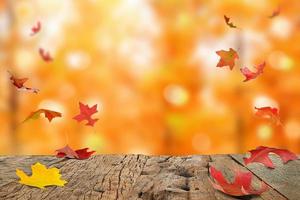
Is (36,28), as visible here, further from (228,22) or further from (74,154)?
(74,154)

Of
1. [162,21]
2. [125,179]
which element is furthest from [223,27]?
[125,179]

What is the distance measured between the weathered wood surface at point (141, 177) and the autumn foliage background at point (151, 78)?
0.93 m

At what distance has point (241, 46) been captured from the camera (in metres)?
1.94

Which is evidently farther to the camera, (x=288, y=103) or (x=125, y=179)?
(x=288, y=103)

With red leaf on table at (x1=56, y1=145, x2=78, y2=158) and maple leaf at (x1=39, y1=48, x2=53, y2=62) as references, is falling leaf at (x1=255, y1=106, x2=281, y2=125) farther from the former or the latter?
red leaf on table at (x1=56, y1=145, x2=78, y2=158)

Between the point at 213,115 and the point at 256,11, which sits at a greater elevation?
the point at 256,11

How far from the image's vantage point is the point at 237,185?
853mm

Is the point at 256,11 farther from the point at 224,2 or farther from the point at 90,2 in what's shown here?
the point at 90,2

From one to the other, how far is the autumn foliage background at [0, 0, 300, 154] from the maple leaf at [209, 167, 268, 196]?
1091 mm

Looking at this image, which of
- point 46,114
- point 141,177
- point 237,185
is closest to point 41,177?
point 141,177

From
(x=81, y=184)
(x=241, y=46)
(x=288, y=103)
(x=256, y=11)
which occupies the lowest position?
(x=81, y=184)

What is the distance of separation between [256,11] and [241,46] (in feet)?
0.59

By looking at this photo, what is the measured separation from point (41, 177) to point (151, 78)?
114 centimetres

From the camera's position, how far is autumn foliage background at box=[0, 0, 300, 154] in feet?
6.50
